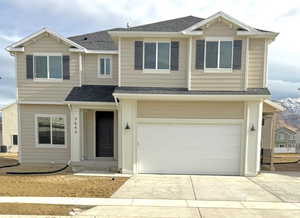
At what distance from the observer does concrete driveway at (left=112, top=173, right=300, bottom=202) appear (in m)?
6.11

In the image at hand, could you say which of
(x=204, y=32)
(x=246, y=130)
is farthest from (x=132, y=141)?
(x=204, y=32)

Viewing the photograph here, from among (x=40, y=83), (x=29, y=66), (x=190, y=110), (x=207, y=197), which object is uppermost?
(x=29, y=66)

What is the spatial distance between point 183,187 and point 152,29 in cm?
669

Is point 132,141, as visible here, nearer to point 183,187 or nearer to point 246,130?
point 183,187

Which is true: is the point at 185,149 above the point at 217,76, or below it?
below

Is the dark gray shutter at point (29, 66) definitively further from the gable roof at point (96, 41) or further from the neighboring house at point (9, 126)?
the neighboring house at point (9, 126)

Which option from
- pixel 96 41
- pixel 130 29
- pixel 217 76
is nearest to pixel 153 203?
pixel 217 76

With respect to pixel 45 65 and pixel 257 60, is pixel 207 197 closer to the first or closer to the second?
pixel 257 60

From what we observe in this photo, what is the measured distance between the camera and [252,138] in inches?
336

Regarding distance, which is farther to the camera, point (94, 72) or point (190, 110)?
point (94, 72)

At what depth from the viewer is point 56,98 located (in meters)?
10.3

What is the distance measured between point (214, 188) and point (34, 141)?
30.2 feet

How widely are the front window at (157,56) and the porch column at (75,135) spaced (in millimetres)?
4210

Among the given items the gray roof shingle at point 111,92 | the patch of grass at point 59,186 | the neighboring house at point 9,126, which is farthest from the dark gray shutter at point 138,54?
the neighboring house at point 9,126
